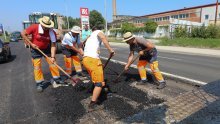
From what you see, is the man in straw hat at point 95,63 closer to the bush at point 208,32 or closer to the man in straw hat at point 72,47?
the man in straw hat at point 72,47

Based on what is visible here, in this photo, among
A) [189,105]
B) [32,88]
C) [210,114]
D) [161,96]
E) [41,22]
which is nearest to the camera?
[210,114]

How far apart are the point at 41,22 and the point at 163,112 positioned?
3550 mm

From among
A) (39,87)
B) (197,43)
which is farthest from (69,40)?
(197,43)

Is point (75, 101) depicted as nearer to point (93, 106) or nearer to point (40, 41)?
point (93, 106)

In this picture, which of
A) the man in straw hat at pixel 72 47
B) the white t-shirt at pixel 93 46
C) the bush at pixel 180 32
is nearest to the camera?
the white t-shirt at pixel 93 46

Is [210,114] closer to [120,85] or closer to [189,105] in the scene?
[189,105]

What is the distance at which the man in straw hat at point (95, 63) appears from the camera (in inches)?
178

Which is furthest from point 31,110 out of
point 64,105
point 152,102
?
point 152,102

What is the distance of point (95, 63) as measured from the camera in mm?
4609

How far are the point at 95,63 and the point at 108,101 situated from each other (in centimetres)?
86

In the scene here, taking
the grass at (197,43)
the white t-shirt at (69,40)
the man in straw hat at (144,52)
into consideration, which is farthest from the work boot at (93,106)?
the grass at (197,43)

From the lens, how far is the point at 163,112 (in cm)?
418

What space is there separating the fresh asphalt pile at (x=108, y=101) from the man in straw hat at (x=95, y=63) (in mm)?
272

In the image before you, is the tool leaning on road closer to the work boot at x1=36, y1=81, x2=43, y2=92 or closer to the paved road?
the work boot at x1=36, y1=81, x2=43, y2=92
